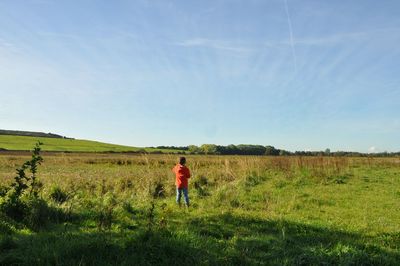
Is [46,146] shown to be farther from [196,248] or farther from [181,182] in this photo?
[196,248]

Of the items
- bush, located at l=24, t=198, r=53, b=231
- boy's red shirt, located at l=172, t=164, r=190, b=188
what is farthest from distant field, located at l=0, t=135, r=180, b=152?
bush, located at l=24, t=198, r=53, b=231

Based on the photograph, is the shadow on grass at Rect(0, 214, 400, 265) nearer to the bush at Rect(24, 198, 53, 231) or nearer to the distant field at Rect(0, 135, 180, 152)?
the bush at Rect(24, 198, 53, 231)

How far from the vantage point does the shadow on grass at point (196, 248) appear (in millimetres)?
6273

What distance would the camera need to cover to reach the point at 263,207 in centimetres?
1255

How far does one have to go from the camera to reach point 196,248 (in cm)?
691

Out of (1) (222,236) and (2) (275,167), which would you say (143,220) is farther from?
(2) (275,167)

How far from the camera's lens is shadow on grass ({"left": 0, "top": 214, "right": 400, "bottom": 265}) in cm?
627

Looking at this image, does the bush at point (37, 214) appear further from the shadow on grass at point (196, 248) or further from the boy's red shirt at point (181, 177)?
the boy's red shirt at point (181, 177)

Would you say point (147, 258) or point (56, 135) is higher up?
point (56, 135)

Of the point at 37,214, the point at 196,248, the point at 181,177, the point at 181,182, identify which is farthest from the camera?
the point at 181,177

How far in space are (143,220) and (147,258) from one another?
317 cm

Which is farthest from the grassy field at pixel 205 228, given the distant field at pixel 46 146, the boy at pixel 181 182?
the distant field at pixel 46 146

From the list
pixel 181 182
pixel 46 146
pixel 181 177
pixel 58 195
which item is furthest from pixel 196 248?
pixel 46 146

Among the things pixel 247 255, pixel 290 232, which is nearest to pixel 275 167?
pixel 290 232
